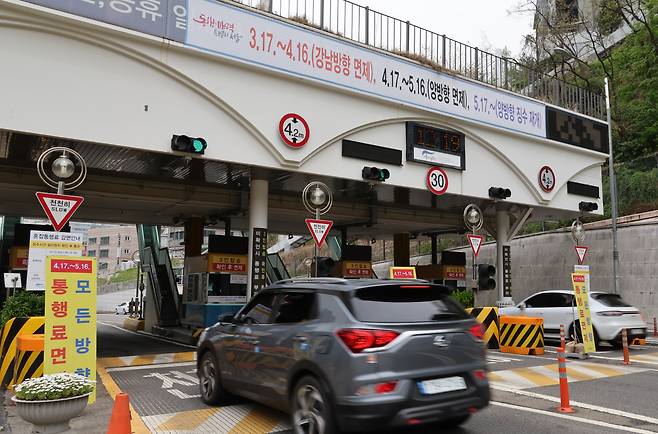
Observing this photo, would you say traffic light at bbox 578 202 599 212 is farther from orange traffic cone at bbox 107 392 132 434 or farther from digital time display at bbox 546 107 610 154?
orange traffic cone at bbox 107 392 132 434

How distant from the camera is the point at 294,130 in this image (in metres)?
12.8

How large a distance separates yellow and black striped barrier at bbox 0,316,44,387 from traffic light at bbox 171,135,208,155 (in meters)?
4.22

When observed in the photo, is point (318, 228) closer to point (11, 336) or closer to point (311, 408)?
point (11, 336)

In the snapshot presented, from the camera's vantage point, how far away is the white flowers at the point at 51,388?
5536 mm

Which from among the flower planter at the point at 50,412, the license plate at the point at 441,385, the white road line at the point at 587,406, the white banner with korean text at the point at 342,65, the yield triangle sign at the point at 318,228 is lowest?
the white road line at the point at 587,406

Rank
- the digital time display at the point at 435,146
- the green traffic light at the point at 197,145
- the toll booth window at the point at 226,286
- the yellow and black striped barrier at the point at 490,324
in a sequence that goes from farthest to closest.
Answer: the toll booth window at the point at 226,286 < the digital time display at the point at 435,146 < the yellow and black striped barrier at the point at 490,324 < the green traffic light at the point at 197,145

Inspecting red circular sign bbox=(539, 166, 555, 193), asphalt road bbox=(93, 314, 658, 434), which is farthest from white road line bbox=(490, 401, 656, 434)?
red circular sign bbox=(539, 166, 555, 193)

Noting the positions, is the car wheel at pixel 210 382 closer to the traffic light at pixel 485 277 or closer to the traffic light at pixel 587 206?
the traffic light at pixel 485 277

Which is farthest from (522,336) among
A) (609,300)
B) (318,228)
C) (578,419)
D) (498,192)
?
(578,419)

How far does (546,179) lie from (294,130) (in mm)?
10421

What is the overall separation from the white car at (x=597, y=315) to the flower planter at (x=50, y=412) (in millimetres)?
12030

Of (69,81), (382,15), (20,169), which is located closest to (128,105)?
(69,81)

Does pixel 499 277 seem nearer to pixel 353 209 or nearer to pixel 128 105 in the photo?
pixel 353 209

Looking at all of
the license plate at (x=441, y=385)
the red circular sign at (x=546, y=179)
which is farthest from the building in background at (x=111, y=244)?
the license plate at (x=441, y=385)
